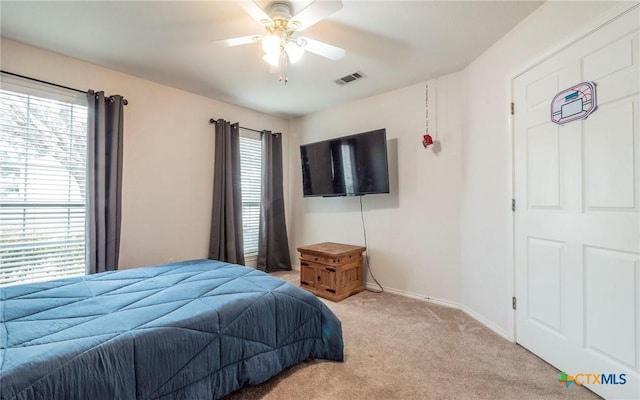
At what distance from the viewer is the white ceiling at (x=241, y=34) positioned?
6.53 feet

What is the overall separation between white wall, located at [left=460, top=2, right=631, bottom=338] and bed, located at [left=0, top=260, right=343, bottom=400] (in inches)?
58.3

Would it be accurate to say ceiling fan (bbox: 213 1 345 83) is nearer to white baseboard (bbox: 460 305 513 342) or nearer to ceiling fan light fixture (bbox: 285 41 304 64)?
ceiling fan light fixture (bbox: 285 41 304 64)

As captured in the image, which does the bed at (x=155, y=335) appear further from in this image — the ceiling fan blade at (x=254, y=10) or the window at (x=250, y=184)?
the window at (x=250, y=184)

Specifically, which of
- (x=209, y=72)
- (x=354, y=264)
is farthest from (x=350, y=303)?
(x=209, y=72)

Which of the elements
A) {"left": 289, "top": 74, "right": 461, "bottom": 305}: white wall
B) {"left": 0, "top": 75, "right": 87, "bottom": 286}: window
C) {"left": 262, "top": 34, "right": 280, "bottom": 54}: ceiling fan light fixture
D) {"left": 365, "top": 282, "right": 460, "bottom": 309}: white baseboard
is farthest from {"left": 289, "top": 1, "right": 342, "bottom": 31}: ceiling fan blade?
{"left": 365, "top": 282, "right": 460, "bottom": 309}: white baseboard

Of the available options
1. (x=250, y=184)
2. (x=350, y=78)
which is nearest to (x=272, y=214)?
(x=250, y=184)

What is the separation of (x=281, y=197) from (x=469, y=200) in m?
2.65

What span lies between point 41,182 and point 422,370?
11.4 feet

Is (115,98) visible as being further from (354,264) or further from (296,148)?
(354,264)

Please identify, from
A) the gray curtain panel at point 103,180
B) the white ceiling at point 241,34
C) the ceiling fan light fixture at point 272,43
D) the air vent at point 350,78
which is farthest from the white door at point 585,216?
the gray curtain panel at point 103,180

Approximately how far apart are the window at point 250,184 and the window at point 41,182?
5.93ft

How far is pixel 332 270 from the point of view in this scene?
319cm

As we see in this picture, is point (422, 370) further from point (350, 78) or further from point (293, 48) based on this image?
point (350, 78)

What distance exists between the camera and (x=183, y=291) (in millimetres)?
1749
